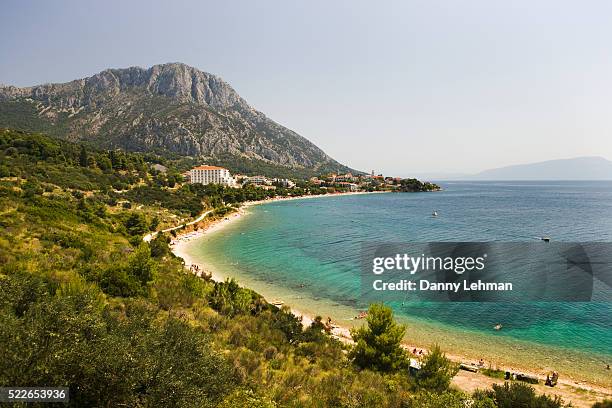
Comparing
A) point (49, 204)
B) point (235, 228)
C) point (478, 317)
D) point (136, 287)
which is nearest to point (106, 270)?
point (136, 287)

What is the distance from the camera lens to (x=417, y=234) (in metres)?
61.5

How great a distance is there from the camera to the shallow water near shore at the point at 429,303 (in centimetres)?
2202

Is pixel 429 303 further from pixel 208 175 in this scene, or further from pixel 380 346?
pixel 208 175

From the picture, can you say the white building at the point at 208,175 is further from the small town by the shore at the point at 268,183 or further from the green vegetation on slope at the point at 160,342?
the green vegetation on slope at the point at 160,342

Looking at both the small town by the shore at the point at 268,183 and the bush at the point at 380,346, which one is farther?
the small town by the shore at the point at 268,183

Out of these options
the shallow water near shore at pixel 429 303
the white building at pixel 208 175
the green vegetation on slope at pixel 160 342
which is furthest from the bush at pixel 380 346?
the white building at pixel 208 175

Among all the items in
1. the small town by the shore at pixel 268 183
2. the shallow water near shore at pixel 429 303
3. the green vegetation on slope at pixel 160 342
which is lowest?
the shallow water near shore at pixel 429 303

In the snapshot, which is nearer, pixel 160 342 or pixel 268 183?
pixel 160 342

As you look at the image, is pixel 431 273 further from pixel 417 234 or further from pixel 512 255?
pixel 417 234

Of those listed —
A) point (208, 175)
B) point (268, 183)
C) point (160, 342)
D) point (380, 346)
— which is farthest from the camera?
point (268, 183)

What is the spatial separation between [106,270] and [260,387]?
11.9 m

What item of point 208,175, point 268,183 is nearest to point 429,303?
point 208,175

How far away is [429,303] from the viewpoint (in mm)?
30531

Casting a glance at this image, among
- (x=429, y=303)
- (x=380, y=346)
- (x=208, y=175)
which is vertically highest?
(x=208, y=175)
